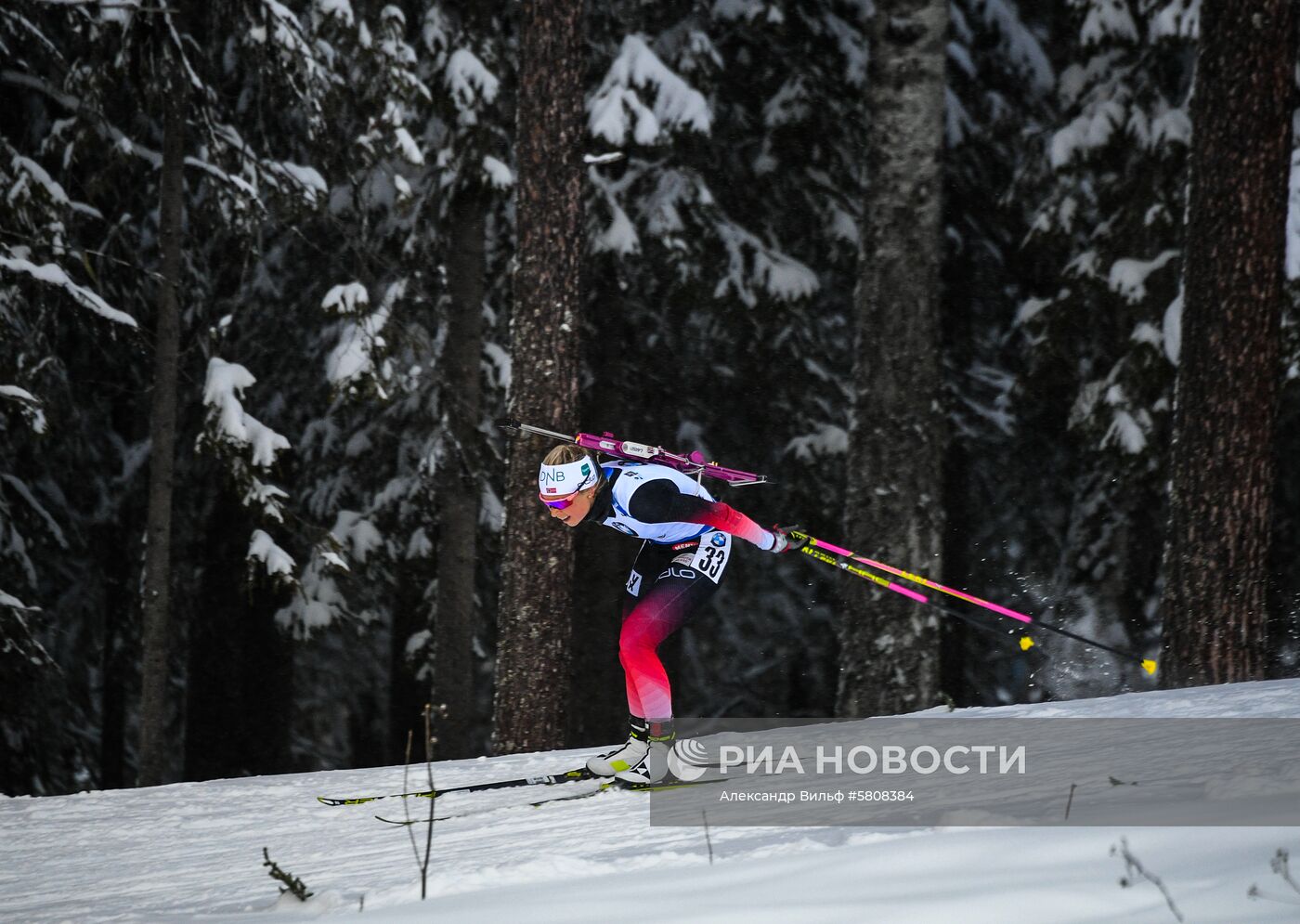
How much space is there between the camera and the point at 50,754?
1459cm

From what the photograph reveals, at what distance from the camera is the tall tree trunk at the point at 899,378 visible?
342 inches

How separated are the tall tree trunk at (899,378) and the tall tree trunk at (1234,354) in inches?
69.4

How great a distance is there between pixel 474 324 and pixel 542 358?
598cm

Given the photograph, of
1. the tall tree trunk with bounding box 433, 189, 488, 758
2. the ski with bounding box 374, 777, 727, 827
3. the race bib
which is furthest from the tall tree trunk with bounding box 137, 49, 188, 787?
the race bib

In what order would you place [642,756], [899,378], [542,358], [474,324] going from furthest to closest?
1. [474,324]
2. [899,378]
3. [542,358]
4. [642,756]

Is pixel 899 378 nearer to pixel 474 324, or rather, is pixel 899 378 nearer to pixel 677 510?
pixel 677 510

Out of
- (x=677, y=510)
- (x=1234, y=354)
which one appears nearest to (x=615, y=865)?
(x=677, y=510)

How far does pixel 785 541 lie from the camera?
615 cm

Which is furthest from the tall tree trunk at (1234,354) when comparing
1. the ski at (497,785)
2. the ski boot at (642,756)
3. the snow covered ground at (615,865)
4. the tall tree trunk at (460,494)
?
the tall tree trunk at (460,494)

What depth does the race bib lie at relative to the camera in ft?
20.1

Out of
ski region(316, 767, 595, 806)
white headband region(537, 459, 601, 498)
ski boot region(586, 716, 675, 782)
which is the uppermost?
white headband region(537, 459, 601, 498)

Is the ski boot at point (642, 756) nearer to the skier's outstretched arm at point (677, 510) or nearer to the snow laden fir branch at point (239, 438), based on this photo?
the skier's outstretched arm at point (677, 510)

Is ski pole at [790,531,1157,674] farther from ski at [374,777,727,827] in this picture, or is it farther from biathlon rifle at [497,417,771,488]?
ski at [374,777,727,827]

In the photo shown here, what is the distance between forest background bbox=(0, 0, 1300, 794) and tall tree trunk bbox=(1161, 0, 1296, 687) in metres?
3.44
